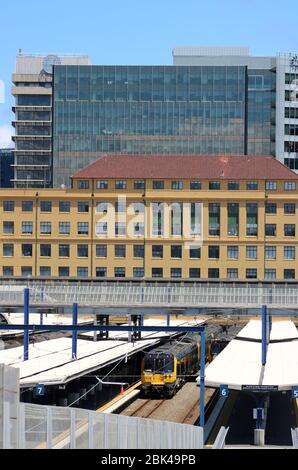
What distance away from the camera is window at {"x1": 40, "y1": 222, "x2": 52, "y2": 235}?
102m

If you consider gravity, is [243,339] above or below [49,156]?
below

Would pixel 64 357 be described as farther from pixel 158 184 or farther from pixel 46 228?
pixel 158 184

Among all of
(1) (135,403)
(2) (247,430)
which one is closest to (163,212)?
(1) (135,403)

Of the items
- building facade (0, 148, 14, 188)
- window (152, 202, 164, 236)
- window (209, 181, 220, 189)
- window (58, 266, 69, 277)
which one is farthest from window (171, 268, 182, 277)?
building facade (0, 148, 14, 188)

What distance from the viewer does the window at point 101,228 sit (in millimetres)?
100812

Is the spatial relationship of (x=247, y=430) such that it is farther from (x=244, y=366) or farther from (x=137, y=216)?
(x=137, y=216)

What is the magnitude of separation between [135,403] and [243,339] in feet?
51.4

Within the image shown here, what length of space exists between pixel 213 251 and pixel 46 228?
18.0m

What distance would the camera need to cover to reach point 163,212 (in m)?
101

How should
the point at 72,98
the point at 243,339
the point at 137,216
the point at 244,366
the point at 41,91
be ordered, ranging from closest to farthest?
the point at 244,366
the point at 243,339
the point at 137,216
the point at 72,98
the point at 41,91

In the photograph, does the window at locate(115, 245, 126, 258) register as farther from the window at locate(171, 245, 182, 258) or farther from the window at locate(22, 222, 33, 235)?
the window at locate(22, 222, 33, 235)

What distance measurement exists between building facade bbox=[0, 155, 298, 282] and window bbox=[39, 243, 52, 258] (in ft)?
0.35

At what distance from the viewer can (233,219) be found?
10075cm
